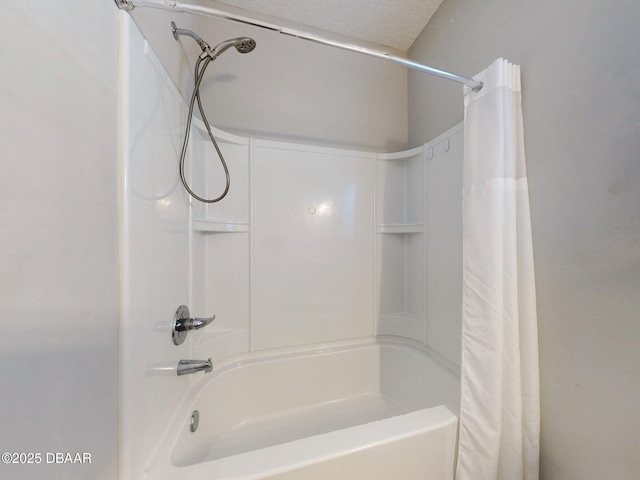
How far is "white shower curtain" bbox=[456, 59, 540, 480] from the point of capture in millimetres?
760

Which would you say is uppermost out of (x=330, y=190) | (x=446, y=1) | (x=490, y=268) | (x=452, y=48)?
(x=446, y=1)

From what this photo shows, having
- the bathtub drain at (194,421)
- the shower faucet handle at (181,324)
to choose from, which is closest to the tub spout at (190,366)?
the shower faucet handle at (181,324)

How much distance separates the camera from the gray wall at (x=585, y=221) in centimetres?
59

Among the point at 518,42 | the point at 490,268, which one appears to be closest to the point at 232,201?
the point at 490,268

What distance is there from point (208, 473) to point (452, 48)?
80.9 inches

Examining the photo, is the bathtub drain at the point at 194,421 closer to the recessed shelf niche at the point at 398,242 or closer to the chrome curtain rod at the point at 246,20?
the recessed shelf niche at the point at 398,242

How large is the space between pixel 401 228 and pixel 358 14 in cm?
135

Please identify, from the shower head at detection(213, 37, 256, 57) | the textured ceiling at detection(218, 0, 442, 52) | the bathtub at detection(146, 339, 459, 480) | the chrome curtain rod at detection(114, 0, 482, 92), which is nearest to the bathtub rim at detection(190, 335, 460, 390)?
the bathtub at detection(146, 339, 459, 480)

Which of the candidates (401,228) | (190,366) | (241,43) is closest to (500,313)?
(401,228)

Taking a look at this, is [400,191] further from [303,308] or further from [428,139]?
[303,308]

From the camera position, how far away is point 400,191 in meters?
1.61

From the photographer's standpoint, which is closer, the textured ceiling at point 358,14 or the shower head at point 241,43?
the shower head at point 241,43

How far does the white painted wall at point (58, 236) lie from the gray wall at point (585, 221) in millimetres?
1251

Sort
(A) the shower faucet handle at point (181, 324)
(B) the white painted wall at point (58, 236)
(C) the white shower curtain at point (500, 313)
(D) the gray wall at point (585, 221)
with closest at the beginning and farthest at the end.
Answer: (B) the white painted wall at point (58, 236), (D) the gray wall at point (585, 221), (C) the white shower curtain at point (500, 313), (A) the shower faucet handle at point (181, 324)
